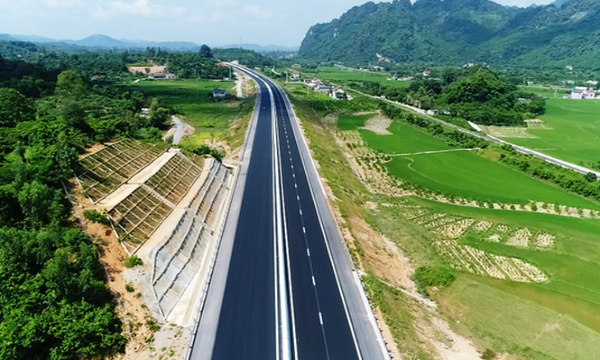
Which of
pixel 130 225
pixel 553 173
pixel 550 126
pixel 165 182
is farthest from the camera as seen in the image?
pixel 550 126

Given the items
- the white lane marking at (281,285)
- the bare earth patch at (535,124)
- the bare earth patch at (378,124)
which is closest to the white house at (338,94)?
the bare earth patch at (378,124)

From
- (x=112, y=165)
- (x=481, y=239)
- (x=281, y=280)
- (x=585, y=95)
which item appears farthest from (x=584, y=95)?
(x=112, y=165)

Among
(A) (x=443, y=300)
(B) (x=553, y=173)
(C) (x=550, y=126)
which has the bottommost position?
(A) (x=443, y=300)

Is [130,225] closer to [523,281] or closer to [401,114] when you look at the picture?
[523,281]

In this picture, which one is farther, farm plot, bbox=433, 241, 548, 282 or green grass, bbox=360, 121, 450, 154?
green grass, bbox=360, 121, 450, 154

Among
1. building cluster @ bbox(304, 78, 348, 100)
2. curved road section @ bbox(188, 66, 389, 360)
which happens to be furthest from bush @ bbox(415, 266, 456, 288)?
building cluster @ bbox(304, 78, 348, 100)

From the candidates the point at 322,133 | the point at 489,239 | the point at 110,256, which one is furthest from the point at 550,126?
the point at 110,256

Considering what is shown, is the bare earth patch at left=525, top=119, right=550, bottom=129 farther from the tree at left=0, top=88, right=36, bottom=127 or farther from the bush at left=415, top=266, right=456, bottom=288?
the tree at left=0, top=88, right=36, bottom=127
